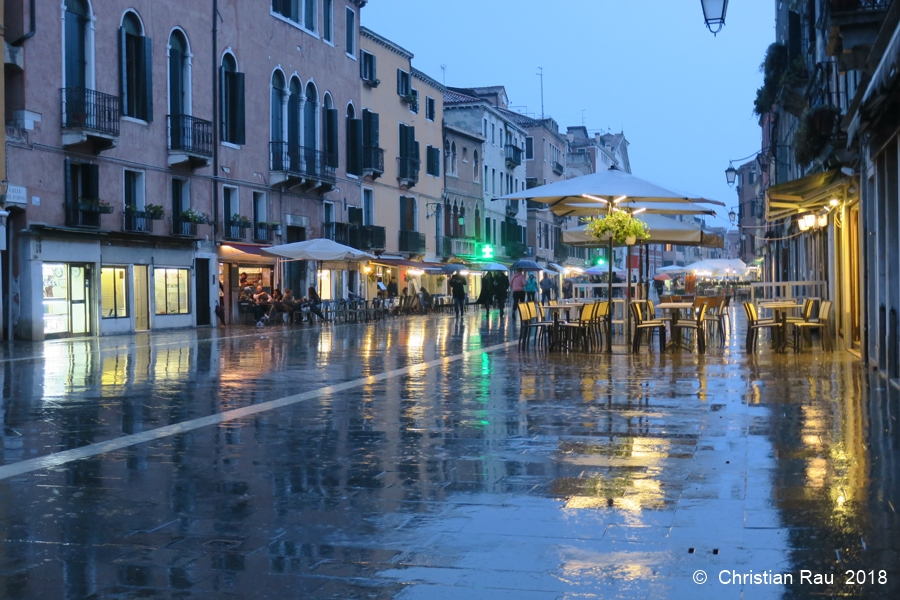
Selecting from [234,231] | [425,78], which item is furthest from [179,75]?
[425,78]

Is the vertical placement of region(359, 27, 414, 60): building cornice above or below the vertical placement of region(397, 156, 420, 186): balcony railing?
above

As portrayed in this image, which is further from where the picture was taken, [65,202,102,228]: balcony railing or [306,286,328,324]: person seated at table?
[306,286,328,324]: person seated at table

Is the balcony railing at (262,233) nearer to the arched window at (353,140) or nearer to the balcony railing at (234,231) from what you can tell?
the balcony railing at (234,231)

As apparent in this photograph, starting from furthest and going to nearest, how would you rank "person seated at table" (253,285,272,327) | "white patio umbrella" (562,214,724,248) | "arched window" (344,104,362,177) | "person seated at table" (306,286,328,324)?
"arched window" (344,104,362,177) → "person seated at table" (306,286,328,324) → "person seated at table" (253,285,272,327) → "white patio umbrella" (562,214,724,248)

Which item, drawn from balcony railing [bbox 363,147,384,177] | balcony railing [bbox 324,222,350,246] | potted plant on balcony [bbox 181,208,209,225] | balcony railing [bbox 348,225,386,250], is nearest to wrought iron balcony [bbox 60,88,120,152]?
potted plant on balcony [bbox 181,208,209,225]

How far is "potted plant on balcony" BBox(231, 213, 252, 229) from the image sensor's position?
3152 centimetres

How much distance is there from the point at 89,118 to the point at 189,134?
4479 mm

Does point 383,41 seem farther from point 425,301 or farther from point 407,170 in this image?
point 425,301

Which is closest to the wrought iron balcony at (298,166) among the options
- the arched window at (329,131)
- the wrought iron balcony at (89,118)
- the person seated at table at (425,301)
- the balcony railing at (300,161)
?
the balcony railing at (300,161)

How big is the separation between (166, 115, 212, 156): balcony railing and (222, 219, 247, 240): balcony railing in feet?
8.06

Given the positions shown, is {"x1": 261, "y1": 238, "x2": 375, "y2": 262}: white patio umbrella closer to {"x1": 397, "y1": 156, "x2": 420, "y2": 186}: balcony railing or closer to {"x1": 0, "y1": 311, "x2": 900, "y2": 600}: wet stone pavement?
{"x1": 397, "y1": 156, "x2": 420, "y2": 186}: balcony railing

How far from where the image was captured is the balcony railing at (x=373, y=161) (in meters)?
41.3

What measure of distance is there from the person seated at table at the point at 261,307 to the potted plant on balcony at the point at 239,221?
2107mm

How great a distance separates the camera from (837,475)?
6078 mm
